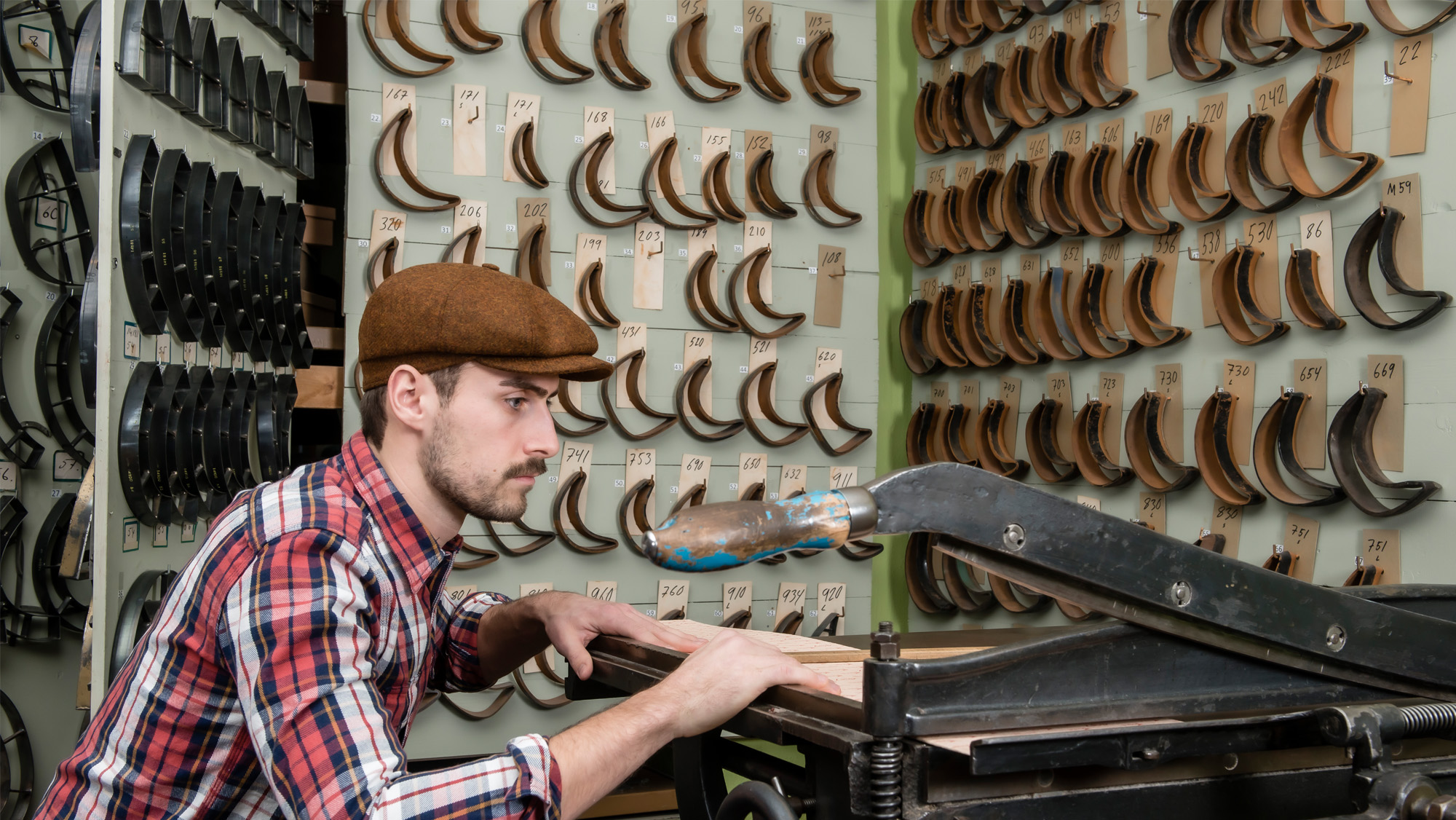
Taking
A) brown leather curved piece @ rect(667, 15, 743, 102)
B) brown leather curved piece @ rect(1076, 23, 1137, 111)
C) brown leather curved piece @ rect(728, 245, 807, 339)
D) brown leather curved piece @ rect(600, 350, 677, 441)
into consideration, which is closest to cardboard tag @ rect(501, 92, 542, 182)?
brown leather curved piece @ rect(667, 15, 743, 102)

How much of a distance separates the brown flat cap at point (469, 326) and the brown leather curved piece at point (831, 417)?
8.57 ft

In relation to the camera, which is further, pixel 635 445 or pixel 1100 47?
pixel 635 445

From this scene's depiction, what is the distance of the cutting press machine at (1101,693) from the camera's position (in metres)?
1.13

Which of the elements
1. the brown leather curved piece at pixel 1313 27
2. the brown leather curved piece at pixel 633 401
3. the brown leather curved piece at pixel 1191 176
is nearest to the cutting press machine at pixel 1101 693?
the brown leather curved piece at pixel 1313 27

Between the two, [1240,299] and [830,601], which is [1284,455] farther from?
[830,601]

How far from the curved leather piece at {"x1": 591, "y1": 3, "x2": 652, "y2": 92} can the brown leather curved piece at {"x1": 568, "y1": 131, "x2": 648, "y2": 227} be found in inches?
8.0

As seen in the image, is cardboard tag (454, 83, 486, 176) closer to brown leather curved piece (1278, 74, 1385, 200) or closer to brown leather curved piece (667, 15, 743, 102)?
brown leather curved piece (667, 15, 743, 102)

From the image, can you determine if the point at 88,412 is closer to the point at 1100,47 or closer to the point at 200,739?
the point at 200,739

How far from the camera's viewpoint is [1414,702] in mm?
1361

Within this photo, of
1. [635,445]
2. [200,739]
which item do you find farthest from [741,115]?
[200,739]

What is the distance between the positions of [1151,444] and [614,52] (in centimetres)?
222

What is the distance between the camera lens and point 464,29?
389 centimetres

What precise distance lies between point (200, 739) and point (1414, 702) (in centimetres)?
150

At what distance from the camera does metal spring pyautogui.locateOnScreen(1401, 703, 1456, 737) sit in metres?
1.25
